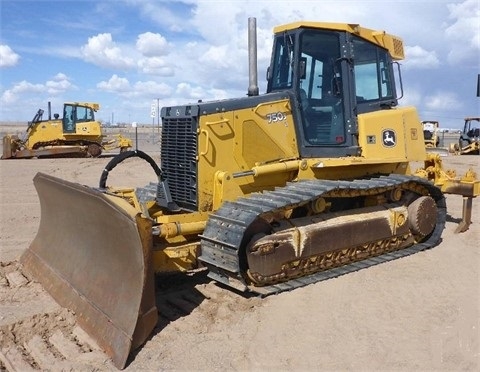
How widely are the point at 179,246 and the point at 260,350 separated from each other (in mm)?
1692

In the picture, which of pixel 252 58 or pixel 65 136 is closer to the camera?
pixel 252 58

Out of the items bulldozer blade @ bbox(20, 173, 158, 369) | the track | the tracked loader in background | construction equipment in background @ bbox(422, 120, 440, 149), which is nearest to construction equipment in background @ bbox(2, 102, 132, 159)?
construction equipment in background @ bbox(422, 120, 440, 149)

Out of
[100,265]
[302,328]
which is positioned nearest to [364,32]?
[302,328]

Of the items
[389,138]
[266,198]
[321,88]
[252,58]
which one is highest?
[252,58]

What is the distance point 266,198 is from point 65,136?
75.4 feet

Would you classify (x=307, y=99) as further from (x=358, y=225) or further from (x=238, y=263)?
(x=238, y=263)

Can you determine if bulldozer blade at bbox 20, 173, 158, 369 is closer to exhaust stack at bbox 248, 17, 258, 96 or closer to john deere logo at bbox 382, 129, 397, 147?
exhaust stack at bbox 248, 17, 258, 96

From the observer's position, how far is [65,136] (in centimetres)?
2661

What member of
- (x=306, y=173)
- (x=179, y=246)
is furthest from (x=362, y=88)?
(x=179, y=246)

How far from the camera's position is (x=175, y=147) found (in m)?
6.50

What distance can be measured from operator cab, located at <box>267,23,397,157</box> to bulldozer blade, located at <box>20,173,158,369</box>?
2843 millimetres

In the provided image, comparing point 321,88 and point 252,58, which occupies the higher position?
point 252,58

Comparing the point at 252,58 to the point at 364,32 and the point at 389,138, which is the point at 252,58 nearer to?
the point at 364,32

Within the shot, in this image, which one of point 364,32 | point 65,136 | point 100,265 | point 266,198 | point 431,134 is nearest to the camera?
point 100,265
